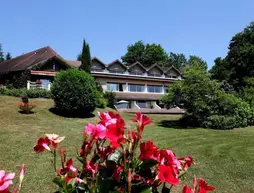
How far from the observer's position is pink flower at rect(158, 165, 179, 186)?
1.68 meters

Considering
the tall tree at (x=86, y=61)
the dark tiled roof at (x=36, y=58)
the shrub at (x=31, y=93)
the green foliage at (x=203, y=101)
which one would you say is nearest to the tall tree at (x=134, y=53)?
the dark tiled roof at (x=36, y=58)

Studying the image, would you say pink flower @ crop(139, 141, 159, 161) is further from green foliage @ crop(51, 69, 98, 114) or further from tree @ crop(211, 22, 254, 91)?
tree @ crop(211, 22, 254, 91)

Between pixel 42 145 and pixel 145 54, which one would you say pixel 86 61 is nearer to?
pixel 42 145

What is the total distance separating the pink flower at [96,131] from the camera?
1742 millimetres

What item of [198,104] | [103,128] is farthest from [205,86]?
[103,128]

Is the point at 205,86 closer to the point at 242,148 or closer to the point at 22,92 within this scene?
the point at 242,148

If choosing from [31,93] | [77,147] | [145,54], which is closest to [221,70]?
[145,54]

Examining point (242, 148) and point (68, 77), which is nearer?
point (242, 148)

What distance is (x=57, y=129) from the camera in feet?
64.3

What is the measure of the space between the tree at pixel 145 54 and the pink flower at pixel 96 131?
7814 centimetres

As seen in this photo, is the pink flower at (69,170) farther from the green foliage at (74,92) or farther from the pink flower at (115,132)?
the green foliage at (74,92)

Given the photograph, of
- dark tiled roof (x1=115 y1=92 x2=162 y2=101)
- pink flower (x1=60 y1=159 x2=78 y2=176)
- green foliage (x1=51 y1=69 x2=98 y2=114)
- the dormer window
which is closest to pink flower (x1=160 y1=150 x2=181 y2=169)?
pink flower (x1=60 y1=159 x2=78 y2=176)

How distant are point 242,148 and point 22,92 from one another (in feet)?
78.6

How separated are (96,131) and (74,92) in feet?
76.4
